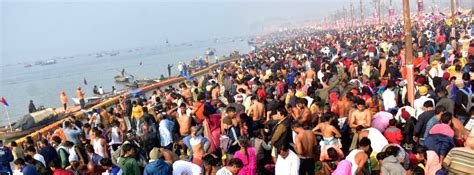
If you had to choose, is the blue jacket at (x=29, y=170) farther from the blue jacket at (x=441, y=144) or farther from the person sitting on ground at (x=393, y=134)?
the blue jacket at (x=441, y=144)

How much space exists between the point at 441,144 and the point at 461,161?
4.60ft

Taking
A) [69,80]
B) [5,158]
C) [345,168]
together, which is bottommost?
[69,80]

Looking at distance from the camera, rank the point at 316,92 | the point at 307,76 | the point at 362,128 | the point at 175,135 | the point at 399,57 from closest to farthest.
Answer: the point at 362,128
the point at 175,135
the point at 316,92
the point at 307,76
the point at 399,57

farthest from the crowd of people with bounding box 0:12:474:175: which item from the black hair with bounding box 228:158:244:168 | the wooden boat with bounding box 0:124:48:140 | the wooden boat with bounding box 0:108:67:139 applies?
the wooden boat with bounding box 0:108:67:139

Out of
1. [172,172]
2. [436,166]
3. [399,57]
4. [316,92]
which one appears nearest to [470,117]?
[436,166]

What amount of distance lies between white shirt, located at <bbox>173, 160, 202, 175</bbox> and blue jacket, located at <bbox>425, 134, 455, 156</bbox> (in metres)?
3.27

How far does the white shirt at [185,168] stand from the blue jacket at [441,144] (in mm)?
3268

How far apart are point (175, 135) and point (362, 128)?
12.4 feet

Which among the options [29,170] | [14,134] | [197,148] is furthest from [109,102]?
[197,148]

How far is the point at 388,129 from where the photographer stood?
23.6 ft

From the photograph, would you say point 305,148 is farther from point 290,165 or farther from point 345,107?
point 345,107

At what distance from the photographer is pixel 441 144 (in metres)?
6.48

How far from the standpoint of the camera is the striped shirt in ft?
16.6

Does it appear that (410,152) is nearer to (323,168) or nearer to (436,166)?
(436,166)
